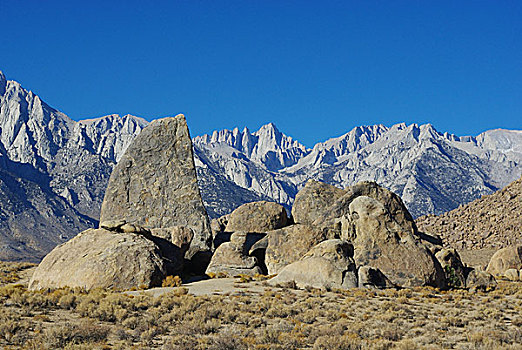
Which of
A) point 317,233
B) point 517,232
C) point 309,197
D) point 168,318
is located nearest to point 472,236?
point 517,232

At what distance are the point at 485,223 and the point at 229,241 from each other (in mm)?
46732

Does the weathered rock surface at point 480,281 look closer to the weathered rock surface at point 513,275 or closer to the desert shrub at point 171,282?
the weathered rock surface at point 513,275

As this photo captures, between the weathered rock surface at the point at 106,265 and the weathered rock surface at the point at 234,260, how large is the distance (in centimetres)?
431

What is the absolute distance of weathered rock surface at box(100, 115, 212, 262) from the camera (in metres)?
34.2

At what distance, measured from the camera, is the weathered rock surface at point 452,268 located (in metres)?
30.3

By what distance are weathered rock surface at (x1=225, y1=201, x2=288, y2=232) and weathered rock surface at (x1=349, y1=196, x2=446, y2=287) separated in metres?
7.47

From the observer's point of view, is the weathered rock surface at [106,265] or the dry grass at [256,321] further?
the weathered rock surface at [106,265]

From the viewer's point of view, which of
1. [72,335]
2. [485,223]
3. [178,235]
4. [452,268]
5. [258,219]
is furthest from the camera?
[485,223]

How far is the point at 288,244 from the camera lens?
3162 cm

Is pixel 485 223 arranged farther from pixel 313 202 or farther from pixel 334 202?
pixel 334 202

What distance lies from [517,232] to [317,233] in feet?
138

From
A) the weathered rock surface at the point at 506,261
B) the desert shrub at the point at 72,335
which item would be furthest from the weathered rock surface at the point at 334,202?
the desert shrub at the point at 72,335

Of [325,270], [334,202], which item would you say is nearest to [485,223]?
[334,202]

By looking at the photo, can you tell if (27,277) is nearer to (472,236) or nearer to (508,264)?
(508,264)
